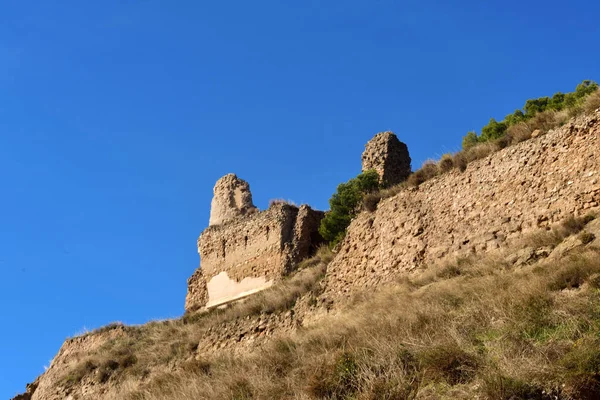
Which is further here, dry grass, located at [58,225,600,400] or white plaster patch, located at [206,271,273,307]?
white plaster patch, located at [206,271,273,307]

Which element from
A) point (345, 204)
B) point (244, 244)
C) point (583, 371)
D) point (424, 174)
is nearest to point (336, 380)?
point (583, 371)

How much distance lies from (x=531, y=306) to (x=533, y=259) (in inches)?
115

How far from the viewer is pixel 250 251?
25.0 meters

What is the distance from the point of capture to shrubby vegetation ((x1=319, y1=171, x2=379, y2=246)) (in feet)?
69.5

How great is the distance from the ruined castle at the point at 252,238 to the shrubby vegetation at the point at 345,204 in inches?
21.2

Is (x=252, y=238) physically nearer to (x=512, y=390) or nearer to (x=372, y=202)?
(x=372, y=202)

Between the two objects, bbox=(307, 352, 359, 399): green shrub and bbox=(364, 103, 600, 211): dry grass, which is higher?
bbox=(364, 103, 600, 211): dry grass

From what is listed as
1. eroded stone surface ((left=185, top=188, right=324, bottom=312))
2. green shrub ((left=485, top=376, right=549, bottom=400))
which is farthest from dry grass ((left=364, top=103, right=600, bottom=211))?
green shrub ((left=485, top=376, right=549, bottom=400))

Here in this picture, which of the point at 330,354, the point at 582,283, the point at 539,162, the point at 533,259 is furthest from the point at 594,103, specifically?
the point at 330,354

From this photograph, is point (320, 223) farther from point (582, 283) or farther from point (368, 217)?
point (582, 283)

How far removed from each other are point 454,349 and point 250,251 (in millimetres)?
17526

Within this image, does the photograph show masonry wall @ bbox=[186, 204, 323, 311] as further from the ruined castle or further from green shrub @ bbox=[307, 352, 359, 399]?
green shrub @ bbox=[307, 352, 359, 399]

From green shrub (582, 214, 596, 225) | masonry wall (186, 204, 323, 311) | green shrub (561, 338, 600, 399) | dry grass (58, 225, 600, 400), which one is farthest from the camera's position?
masonry wall (186, 204, 323, 311)

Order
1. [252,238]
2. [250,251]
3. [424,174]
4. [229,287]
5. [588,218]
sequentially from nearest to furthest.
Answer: [588,218] < [424,174] < [250,251] < [252,238] < [229,287]
